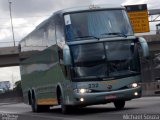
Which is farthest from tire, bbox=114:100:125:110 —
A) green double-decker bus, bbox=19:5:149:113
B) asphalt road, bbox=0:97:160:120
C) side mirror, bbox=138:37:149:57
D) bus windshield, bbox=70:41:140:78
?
side mirror, bbox=138:37:149:57

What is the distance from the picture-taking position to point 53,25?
2353cm

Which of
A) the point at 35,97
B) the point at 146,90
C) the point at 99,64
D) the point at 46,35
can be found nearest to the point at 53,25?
the point at 46,35

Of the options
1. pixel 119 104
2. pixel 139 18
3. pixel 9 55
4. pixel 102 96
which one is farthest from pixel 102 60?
pixel 9 55

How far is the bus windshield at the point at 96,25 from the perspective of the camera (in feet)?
70.9

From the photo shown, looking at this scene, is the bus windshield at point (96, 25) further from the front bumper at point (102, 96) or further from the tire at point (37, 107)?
the tire at point (37, 107)

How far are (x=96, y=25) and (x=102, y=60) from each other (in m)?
1.32

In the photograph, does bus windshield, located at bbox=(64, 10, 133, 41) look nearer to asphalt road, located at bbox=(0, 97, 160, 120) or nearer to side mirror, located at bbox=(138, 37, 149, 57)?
side mirror, located at bbox=(138, 37, 149, 57)

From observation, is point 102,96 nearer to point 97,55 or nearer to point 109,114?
point 109,114

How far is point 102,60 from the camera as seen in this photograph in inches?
843

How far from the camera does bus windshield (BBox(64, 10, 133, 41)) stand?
851 inches

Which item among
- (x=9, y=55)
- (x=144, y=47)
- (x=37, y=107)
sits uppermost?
(x=9, y=55)

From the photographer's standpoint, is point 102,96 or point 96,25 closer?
point 102,96

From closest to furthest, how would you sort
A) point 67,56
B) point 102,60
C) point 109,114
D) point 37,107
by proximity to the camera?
1. point 109,114
2. point 67,56
3. point 102,60
4. point 37,107

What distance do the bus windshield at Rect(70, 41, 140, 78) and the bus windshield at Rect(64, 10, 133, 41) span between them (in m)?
0.40
